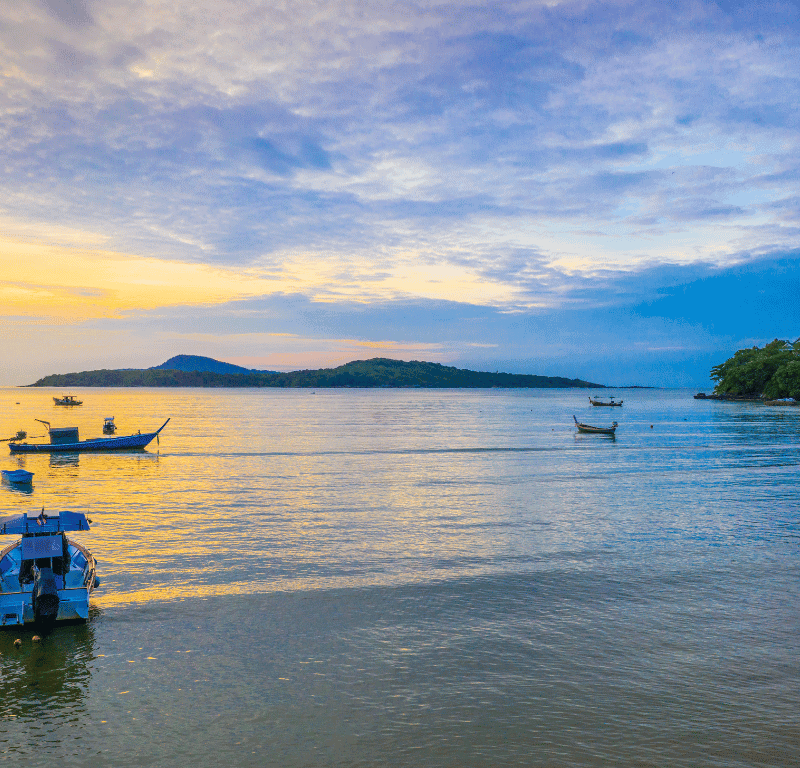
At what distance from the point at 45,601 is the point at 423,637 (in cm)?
1037

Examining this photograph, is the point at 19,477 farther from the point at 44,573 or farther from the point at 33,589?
the point at 33,589

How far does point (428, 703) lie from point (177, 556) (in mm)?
14932

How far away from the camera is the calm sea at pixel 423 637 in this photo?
12195 mm

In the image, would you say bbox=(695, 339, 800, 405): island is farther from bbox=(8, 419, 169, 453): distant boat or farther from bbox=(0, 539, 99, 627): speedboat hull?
bbox=(0, 539, 99, 627): speedboat hull

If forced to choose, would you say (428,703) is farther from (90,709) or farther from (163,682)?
(90,709)

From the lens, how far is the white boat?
56.7 ft

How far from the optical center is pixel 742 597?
1984 cm

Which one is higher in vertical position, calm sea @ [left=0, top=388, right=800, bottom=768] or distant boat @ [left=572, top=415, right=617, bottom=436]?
distant boat @ [left=572, top=415, right=617, bottom=436]

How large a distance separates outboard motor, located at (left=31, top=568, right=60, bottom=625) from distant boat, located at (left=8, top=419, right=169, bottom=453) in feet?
169

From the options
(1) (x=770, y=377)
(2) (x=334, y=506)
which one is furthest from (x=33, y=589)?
(1) (x=770, y=377)

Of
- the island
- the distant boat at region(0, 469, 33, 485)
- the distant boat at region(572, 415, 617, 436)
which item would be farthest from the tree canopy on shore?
the distant boat at region(0, 469, 33, 485)

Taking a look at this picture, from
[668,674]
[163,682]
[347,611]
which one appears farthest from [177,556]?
[668,674]

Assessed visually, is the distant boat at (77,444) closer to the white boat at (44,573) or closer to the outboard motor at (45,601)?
the white boat at (44,573)

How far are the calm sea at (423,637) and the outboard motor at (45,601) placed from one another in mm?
626
